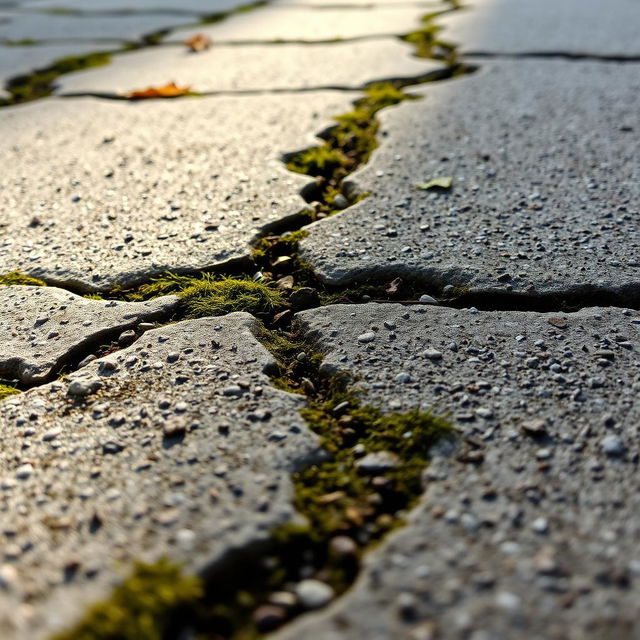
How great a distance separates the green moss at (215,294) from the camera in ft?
3.58

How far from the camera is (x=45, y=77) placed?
245cm

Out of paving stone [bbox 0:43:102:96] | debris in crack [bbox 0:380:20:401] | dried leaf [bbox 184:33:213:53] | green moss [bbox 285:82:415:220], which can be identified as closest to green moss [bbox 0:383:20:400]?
debris in crack [bbox 0:380:20:401]

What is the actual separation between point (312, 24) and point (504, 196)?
1.93 metres

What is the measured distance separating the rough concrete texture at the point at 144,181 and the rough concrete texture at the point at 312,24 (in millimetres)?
884

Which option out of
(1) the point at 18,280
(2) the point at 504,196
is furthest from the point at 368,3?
(1) the point at 18,280

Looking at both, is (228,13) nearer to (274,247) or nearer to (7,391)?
(274,247)

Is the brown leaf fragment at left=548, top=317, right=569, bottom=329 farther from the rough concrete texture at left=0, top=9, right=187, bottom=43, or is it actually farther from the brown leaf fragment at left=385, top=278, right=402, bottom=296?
the rough concrete texture at left=0, top=9, right=187, bottom=43

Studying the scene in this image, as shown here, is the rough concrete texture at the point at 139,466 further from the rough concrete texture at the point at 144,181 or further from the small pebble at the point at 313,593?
the rough concrete texture at the point at 144,181

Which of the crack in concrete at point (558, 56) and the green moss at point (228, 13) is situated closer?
the crack in concrete at point (558, 56)

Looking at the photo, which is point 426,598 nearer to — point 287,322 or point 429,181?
point 287,322

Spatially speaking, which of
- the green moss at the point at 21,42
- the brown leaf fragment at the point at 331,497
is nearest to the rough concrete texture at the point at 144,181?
the brown leaf fragment at the point at 331,497

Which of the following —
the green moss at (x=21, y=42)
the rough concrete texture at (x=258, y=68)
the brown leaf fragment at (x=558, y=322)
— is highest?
the green moss at (x=21, y=42)

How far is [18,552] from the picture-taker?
2.22 feet

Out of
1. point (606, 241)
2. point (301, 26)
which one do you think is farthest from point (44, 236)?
point (301, 26)
